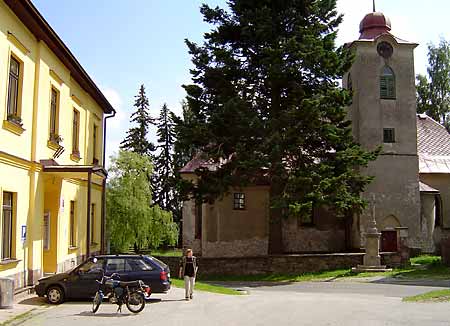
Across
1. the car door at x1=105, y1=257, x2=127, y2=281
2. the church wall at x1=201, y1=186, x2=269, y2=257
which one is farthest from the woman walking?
the church wall at x1=201, y1=186, x2=269, y2=257

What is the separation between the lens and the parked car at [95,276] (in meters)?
15.1

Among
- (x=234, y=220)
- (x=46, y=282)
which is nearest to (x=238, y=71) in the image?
(x=234, y=220)

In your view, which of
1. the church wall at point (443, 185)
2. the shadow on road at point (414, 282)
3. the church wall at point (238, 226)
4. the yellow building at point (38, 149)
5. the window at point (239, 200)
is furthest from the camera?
the church wall at point (443, 185)

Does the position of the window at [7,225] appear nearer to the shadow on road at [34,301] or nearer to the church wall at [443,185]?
the shadow on road at [34,301]

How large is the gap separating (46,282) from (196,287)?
22.4ft

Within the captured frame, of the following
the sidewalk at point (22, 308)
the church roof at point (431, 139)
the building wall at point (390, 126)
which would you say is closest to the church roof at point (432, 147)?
the church roof at point (431, 139)

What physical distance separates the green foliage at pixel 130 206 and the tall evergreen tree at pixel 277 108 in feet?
40.3

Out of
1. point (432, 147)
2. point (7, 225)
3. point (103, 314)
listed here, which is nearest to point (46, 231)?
point (7, 225)

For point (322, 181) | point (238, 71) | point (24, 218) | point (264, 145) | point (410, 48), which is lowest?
point (24, 218)

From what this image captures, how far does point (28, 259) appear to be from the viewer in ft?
54.8

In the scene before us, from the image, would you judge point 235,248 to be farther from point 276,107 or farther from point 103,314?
point 103,314

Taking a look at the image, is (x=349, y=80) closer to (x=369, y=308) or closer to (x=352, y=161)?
(x=352, y=161)

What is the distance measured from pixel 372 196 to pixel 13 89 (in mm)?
25217

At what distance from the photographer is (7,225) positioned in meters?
15.3
